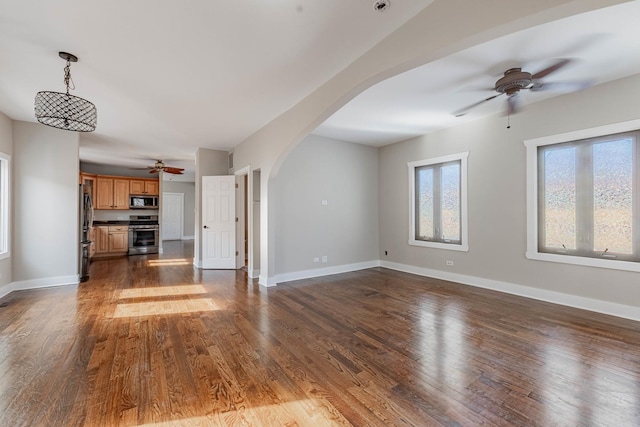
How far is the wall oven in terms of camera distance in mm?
8392

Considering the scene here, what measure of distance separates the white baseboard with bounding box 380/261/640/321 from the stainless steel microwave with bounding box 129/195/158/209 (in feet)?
26.0

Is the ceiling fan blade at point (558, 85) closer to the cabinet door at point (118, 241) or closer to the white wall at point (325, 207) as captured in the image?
the white wall at point (325, 207)

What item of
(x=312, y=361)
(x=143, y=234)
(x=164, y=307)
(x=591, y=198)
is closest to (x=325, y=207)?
(x=164, y=307)

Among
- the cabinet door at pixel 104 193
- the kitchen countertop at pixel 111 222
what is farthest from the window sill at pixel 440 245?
the cabinet door at pixel 104 193

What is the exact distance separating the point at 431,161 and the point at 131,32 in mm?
4951

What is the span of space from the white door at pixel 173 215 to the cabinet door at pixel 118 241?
3987 millimetres

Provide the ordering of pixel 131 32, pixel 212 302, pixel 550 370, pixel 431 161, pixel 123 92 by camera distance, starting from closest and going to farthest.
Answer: pixel 550 370, pixel 131 32, pixel 123 92, pixel 212 302, pixel 431 161

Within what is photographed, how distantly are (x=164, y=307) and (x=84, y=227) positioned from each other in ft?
9.63

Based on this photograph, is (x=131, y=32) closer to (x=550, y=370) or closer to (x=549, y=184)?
(x=550, y=370)

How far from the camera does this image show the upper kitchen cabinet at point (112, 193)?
817 centimetres

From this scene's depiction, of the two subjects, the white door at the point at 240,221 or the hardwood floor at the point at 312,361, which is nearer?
the hardwood floor at the point at 312,361

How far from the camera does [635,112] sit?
3.33 meters

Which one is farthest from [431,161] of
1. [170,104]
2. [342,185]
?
[170,104]

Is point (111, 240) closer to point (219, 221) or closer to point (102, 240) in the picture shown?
point (102, 240)
